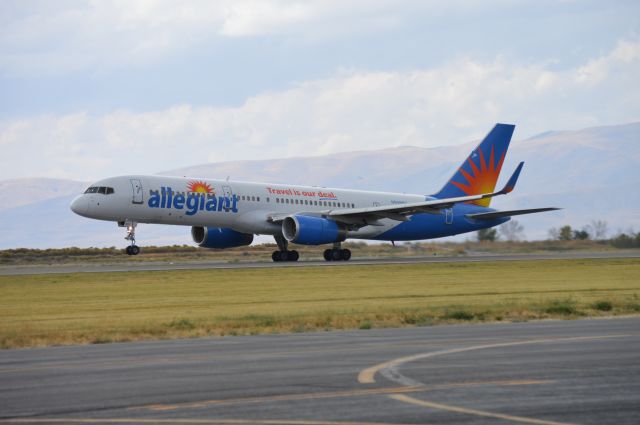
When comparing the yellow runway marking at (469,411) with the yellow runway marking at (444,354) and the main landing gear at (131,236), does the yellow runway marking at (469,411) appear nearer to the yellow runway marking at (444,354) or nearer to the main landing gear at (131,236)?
the yellow runway marking at (444,354)

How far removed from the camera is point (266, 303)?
99.5ft

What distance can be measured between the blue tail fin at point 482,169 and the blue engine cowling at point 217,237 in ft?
A: 43.0

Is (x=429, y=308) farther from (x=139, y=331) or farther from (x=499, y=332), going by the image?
(x=139, y=331)

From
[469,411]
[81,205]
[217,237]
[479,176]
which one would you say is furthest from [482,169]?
[469,411]

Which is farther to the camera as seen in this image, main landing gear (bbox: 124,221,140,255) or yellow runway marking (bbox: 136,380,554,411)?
main landing gear (bbox: 124,221,140,255)

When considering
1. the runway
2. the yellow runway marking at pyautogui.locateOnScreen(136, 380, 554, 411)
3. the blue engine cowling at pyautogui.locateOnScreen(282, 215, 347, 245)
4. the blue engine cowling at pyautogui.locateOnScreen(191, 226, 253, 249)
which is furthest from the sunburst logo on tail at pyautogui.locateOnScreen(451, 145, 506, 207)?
the yellow runway marking at pyautogui.locateOnScreen(136, 380, 554, 411)

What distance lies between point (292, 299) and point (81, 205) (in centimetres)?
2286

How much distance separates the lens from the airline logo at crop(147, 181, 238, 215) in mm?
51719

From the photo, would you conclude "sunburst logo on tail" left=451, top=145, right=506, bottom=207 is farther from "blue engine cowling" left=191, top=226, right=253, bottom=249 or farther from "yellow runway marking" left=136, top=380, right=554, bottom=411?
"yellow runway marking" left=136, top=380, right=554, bottom=411

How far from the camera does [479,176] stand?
65438mm

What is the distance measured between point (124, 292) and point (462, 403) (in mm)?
23797

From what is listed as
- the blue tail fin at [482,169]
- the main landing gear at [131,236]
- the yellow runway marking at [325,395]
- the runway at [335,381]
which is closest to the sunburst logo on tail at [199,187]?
A: the main landing gear at [131,236]

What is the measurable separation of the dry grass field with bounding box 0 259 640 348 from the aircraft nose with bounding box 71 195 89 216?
849cm

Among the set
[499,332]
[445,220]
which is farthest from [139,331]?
[445,220]
